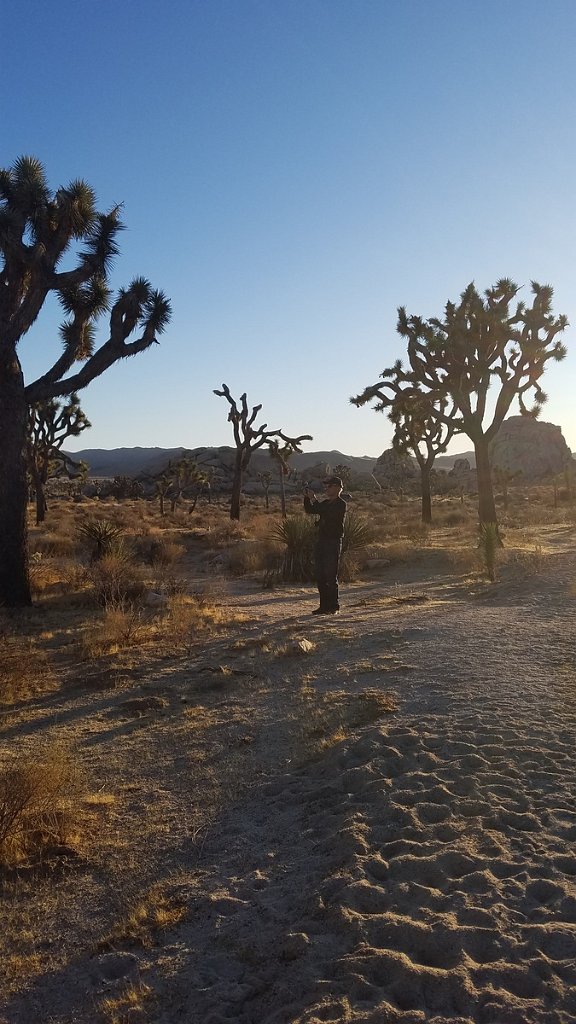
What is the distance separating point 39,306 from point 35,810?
8.75 meters

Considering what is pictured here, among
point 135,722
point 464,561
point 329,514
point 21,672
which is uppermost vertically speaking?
point 329,514

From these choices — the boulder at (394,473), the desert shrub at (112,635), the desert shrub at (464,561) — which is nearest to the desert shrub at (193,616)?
the desert shrub at (112,635)

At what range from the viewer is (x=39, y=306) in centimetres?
1091

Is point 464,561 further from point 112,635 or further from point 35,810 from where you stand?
point 35,810

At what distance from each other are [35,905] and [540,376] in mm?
17488

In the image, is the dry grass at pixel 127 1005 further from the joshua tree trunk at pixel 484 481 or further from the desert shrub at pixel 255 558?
the joshua tree trunk at pixel 484 481

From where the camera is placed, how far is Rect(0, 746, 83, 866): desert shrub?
368cm

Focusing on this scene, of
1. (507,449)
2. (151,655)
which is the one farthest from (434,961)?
(507,449)

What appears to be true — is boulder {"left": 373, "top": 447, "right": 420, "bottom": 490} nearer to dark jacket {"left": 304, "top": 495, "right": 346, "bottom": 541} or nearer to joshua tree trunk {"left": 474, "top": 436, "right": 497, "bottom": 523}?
joshua tree trunk {"left": 474, "top": 436, "right": 497, "bottom": 523}

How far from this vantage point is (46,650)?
8227 millimetres

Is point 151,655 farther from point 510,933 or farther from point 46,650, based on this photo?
point 510,933

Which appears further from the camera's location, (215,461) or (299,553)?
(215,461)

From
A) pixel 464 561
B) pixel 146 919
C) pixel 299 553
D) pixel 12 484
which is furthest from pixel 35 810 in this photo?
pixel 464 561

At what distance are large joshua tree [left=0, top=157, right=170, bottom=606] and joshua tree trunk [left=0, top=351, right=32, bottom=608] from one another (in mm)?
14
